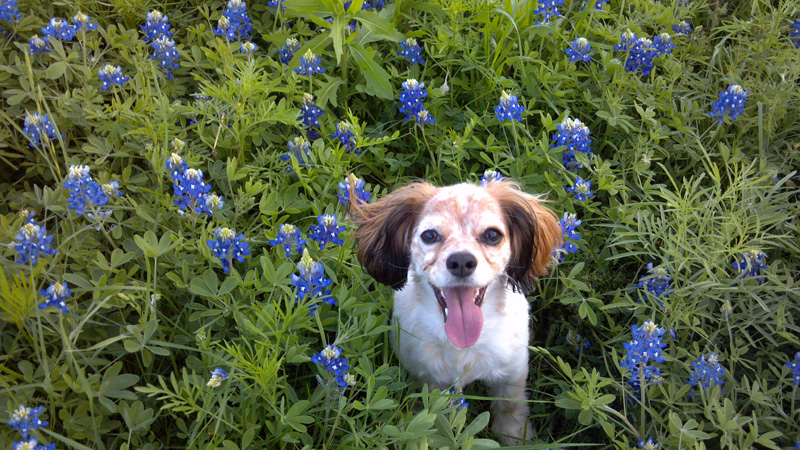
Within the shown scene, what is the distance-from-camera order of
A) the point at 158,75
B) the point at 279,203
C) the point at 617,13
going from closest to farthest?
the point at 279,203
the point at 158,75
the point at 617,13

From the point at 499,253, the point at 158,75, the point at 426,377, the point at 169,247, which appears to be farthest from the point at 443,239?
the point at 158,75

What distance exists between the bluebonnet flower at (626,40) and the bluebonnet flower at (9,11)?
4.09 m

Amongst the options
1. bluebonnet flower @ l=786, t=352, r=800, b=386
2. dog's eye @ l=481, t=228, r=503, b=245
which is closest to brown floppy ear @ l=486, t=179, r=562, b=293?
dog's eye @ l=481, t=228, r=503, b=245

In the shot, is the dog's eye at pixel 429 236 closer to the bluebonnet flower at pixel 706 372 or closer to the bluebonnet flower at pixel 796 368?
the bluebonnet flower at pixel 706 372

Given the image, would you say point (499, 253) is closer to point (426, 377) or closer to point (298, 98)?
point (426, 377)

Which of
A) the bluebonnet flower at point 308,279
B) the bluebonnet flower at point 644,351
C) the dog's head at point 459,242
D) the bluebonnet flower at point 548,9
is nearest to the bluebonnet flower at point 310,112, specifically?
the dog's head at point 459,242

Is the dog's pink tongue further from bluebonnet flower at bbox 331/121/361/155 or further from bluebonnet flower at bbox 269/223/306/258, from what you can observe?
bluebonnet flower at bbox 331/121/361/155

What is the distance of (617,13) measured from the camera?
4.78 meters

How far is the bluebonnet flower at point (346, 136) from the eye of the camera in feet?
11.9

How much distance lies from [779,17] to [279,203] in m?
3.84

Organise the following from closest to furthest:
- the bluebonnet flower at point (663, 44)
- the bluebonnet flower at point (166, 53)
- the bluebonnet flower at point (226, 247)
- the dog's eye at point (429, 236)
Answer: the dog's eye at point (429, 236), the bluebonnet flower at point (226, 247), the bluebonnet flower at point (166, 53), the bluebonnet flower at point (663, 44)

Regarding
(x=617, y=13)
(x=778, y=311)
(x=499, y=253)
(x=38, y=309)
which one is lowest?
(x=778, y=311)

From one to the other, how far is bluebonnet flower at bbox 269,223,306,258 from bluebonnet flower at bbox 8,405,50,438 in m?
1.26

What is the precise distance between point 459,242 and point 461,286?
20cm
